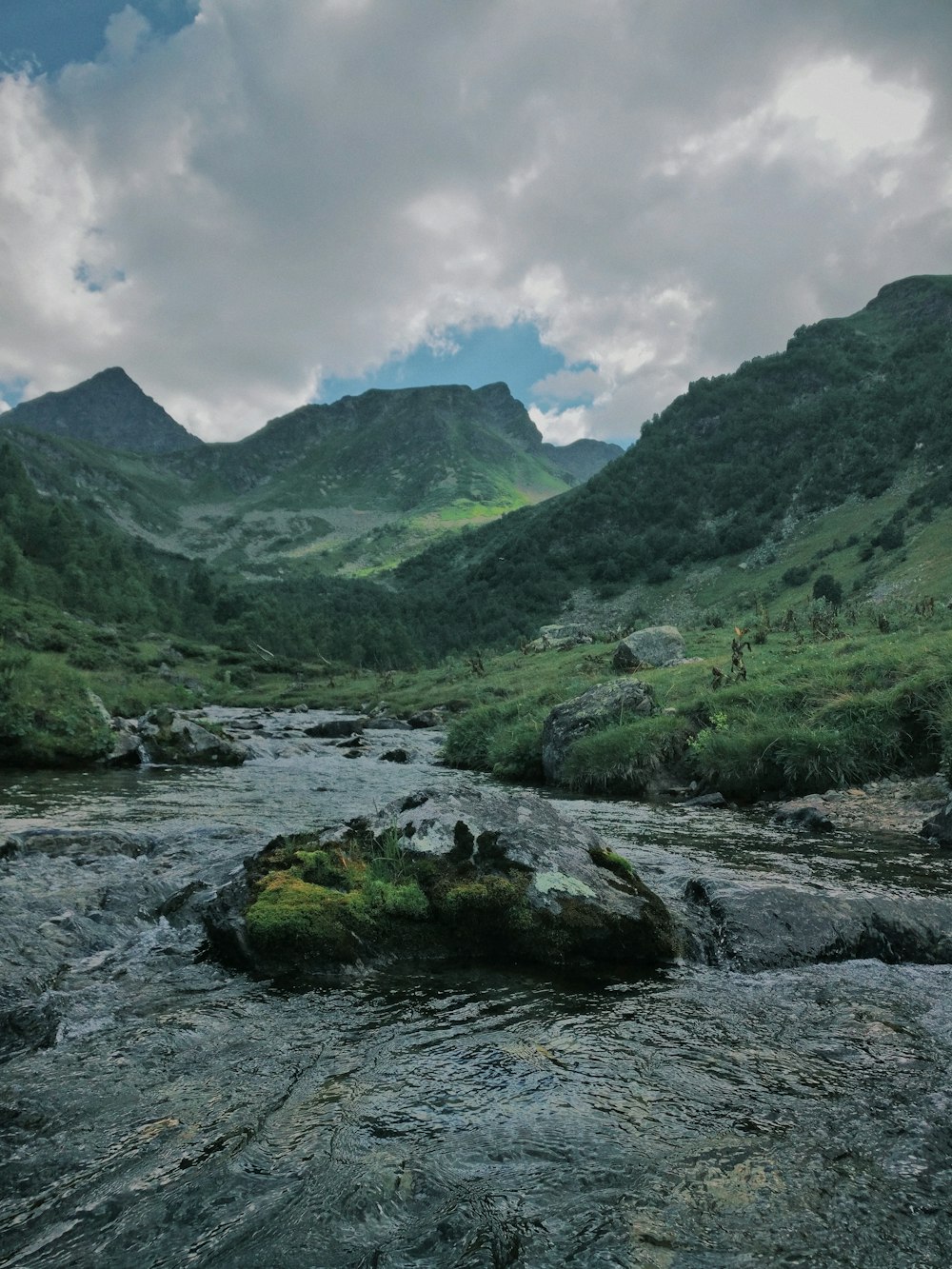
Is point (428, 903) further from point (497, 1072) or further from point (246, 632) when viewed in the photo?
point (246, 632)

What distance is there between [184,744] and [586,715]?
15.3 meters

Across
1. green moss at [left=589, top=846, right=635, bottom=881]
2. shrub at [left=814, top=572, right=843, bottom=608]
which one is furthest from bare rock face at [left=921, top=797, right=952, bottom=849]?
shrub at [left=814, top=572, right=843, bottom=608]

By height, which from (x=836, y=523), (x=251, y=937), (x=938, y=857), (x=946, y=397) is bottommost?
(x=938, y=857)

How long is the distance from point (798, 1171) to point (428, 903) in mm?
4309

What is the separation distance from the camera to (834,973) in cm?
688

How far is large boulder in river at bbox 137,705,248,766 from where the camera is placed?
26.4 m

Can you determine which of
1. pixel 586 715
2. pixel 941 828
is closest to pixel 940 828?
pixel 941 828

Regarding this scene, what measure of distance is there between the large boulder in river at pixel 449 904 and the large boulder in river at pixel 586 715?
13543 mm

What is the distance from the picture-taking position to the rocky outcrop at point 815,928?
7.26m

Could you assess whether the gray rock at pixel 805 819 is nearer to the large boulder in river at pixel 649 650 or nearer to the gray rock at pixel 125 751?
the gray rock at pixel 125 751

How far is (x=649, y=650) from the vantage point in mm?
39750

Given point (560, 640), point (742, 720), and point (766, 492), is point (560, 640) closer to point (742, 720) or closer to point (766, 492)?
point (742, 720)

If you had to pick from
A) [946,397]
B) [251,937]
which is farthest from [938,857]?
[946,397]

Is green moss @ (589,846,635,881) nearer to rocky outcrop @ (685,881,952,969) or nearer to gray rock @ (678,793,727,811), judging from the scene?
rocky outcrop @ (685,881,952,969)
